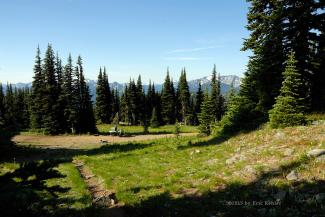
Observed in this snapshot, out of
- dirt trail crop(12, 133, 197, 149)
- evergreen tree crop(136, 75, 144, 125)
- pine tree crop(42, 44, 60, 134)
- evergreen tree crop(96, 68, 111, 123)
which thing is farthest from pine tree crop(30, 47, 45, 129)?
evergreen tree crop(136, 75, 144, 125)

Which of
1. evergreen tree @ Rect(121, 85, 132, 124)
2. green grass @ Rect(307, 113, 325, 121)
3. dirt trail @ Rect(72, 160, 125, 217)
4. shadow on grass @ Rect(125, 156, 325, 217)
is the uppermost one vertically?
evergreen tree @ Rect(121, 85, 132, 124)

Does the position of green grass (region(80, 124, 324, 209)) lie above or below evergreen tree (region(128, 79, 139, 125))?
below

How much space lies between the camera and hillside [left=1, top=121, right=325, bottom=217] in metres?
10.2

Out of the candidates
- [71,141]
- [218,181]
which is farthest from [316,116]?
[71,141]

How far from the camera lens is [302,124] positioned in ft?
65.6

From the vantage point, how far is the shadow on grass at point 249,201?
9.51 m

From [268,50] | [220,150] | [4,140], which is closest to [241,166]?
[220,150]

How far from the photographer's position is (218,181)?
1366cm

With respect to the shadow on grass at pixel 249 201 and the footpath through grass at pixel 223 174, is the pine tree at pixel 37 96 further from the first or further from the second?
the shadow on grass at pixel 249 201

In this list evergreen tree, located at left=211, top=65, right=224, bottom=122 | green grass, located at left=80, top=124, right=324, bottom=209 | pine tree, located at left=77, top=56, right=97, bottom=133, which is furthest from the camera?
evergreen tree, located at left=211, top=65, right=224, bottom=122

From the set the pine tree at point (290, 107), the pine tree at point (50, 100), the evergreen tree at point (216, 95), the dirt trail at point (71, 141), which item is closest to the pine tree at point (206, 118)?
the dirt trail at point (71, 141)

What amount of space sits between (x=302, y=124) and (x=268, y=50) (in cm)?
820

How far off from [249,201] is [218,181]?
9.64 feet

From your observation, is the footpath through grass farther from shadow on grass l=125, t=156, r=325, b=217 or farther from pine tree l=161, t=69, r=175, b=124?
pine tree l=161, t=69, r=175, b=124
